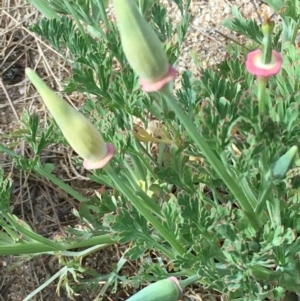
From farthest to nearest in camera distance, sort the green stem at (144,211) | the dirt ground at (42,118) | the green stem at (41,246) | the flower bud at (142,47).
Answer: the dirt ground at (42,118), the green stem at (41,246), the green stem at (144,211), the flower bud at (142,47)

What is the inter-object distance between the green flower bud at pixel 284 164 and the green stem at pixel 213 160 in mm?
90

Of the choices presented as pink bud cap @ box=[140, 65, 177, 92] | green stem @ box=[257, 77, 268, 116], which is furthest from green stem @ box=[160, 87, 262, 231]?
green stem @ box=[257, 77, 268, 116]

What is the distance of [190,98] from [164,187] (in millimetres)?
312

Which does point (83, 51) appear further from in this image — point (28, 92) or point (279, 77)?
point (28, 92)

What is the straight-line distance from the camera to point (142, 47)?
0.80m

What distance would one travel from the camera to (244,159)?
100 cm

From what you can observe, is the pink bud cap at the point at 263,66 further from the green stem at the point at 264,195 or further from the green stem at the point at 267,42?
the green stem at the point at 264,195

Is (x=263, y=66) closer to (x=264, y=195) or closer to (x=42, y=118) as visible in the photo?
(x=264, y=195)

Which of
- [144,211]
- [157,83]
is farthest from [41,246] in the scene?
[157,83]

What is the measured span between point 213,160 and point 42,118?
120 cm

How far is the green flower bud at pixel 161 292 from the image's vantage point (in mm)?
1028

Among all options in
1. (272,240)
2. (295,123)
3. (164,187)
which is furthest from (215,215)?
(164,187)

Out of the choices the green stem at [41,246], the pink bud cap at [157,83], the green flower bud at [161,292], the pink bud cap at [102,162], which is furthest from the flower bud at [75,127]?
the green stem at [41,246]

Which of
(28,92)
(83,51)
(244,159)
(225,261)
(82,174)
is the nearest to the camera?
(244,159)
